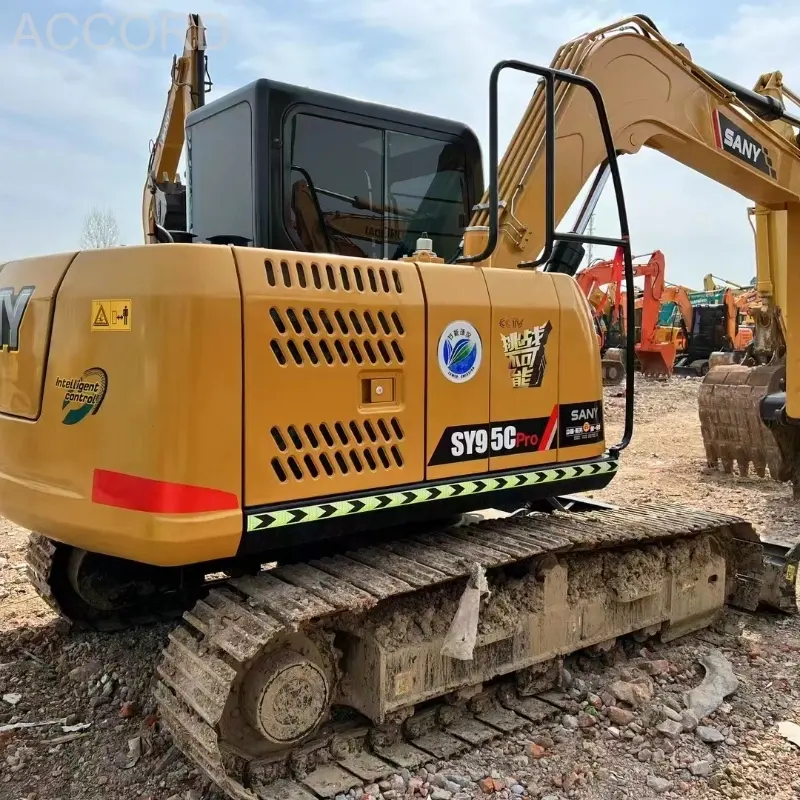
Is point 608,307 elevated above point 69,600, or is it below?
above

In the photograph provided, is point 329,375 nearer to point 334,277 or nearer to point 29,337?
point 334,277

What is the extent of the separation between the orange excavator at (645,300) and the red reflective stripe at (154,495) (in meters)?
16.4

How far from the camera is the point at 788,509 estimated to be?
764 centimetres

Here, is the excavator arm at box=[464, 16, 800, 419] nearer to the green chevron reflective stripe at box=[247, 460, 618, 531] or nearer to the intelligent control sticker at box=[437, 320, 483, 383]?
the intelligent control sticker at box=[437, 320, 483, 383]

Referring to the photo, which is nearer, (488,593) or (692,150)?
(488,593)

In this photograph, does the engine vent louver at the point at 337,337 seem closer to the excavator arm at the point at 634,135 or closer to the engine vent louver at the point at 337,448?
the engine vent louver at the point at 337,448

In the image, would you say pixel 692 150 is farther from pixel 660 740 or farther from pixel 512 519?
pixel 660 740

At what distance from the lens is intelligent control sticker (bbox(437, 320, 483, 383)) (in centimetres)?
346

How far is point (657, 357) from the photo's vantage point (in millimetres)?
20812

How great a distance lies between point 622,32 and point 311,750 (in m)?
4.13

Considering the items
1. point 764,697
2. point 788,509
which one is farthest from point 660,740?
point 788,509

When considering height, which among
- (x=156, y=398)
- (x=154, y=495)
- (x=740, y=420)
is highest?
(x=156, y=398)

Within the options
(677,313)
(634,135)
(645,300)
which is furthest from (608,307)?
(634,135)

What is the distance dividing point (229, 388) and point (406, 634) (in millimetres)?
1249
